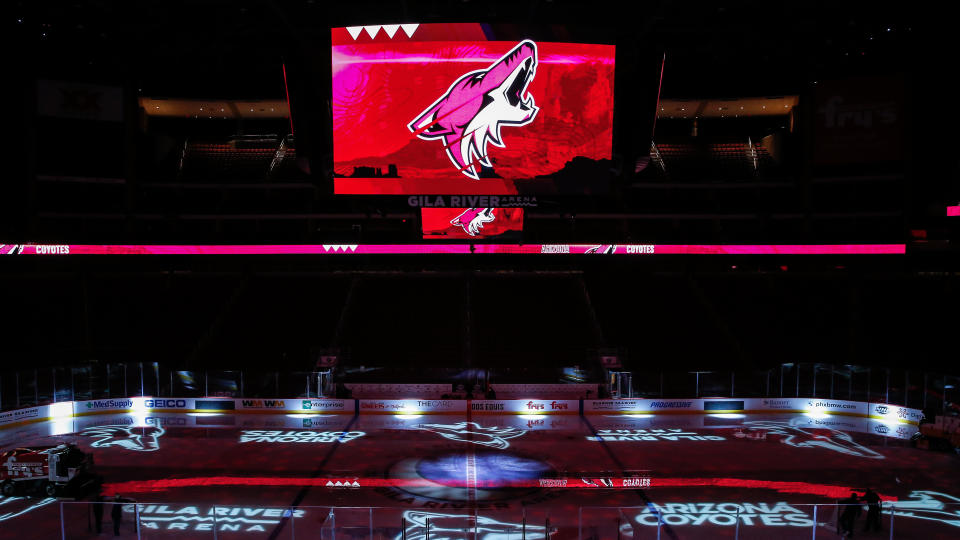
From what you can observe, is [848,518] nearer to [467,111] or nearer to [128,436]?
[467,111]

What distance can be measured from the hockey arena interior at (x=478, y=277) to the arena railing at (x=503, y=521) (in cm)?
11

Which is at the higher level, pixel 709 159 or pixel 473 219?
pixel 709 159

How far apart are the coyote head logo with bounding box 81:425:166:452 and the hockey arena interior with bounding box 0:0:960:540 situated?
0.25 meters

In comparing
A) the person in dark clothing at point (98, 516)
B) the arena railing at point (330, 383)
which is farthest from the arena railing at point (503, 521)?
the arena railing at point (330, 383)

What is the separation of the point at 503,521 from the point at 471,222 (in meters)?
7.43

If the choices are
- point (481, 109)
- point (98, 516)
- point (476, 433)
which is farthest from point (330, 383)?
point (481, 109)

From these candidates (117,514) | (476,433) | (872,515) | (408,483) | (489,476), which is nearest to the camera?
(117,514)

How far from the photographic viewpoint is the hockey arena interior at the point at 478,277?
1227 cm

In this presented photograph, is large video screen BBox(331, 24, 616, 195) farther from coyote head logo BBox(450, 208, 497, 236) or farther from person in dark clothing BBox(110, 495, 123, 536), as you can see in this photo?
person in dark clothing BBox(110, 495, 123, 536)

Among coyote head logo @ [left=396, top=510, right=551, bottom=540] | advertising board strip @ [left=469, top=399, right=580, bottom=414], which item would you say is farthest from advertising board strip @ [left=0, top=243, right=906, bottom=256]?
coyote head logo @ [left=396, top=510, right=551, bottom=540]

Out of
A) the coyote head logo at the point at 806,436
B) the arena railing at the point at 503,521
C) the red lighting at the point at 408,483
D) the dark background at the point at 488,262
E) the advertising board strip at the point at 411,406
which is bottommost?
the coyote head logo at the point at 806,436

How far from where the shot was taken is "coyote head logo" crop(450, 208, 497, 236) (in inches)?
604

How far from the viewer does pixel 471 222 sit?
15508 millimetres

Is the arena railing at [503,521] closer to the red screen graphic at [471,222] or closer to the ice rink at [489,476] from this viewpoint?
the ice rink at [489,476]
